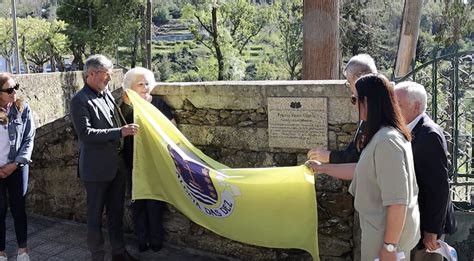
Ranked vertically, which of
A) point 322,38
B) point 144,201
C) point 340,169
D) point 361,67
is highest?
point 322,38

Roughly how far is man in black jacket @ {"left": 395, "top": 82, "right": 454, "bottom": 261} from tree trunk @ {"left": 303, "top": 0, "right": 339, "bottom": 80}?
4340 millimetres

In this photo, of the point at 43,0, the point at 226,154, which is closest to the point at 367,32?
the point at 226,154

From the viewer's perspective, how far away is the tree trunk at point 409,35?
10969 mm

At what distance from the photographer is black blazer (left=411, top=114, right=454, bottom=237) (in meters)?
2.90

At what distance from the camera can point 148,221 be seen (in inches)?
186

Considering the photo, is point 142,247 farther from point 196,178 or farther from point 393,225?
point 393,225

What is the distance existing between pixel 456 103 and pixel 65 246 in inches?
160

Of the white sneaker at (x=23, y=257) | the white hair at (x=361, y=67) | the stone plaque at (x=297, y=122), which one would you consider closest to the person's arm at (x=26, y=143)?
the white sneaker at (x=23, y=257)

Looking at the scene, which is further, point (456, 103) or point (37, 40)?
point (37, 40)

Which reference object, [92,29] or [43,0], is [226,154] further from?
[43,0]

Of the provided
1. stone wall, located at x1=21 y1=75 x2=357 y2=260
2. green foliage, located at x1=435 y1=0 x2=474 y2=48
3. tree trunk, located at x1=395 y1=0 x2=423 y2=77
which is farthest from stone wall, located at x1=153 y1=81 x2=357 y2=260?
green foliage, located at x1=435 y1=0 x2=474 y2=48

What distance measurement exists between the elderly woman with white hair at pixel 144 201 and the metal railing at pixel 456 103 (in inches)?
95.0

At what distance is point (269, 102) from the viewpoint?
13.9ft

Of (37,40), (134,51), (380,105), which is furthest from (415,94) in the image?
(37,40)
